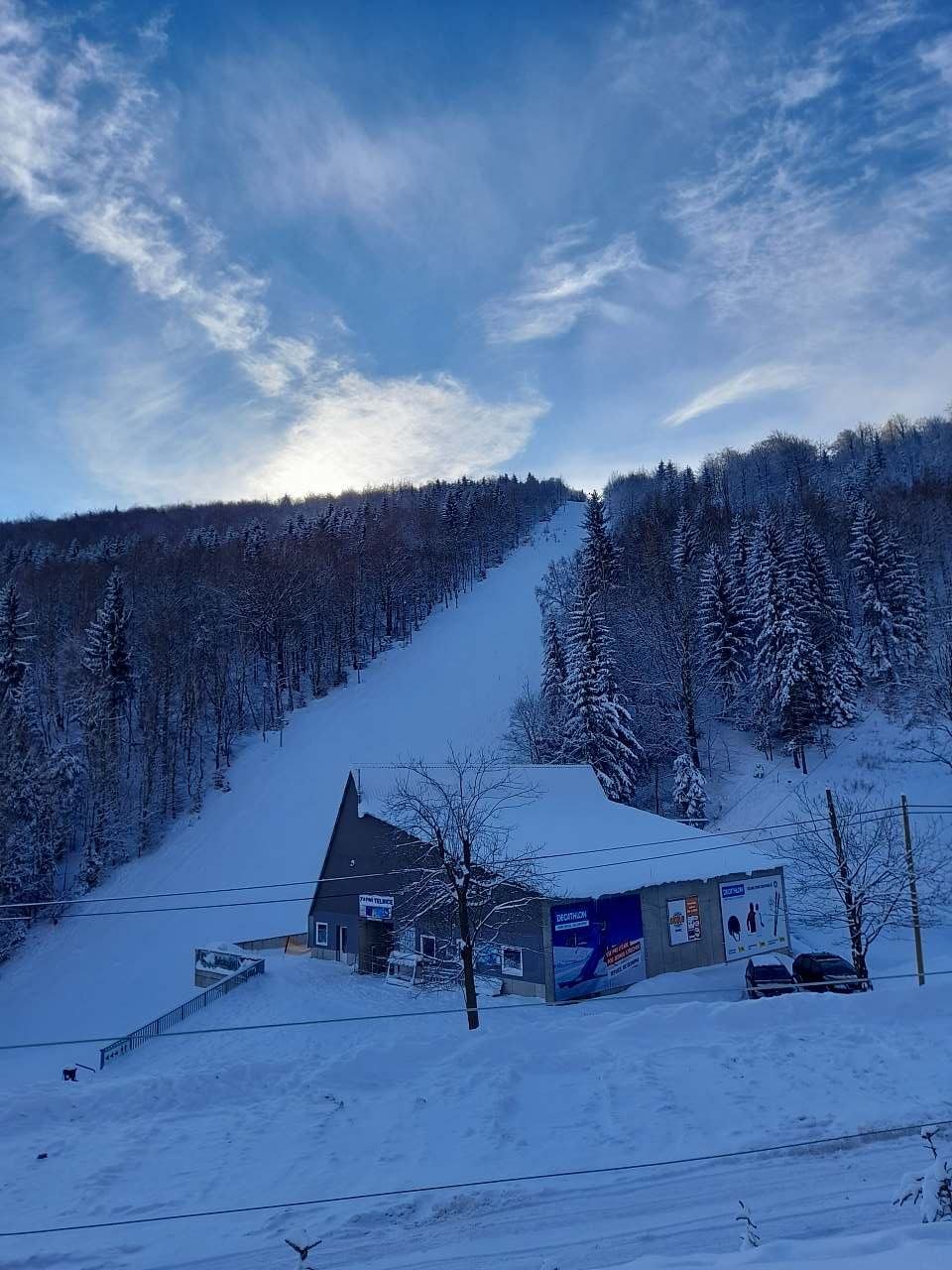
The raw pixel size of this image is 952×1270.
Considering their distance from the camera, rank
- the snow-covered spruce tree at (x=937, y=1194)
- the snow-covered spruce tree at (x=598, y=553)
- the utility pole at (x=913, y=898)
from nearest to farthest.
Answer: the snow-covered spruce tree at (x=937, y=1194) < the utility pole at (x=913, y=898) < the snow-covered spruce tree at (x=598, y=553)

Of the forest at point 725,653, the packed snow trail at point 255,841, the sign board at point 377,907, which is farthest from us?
the forest at point 725,653

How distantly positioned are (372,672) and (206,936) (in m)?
33.4

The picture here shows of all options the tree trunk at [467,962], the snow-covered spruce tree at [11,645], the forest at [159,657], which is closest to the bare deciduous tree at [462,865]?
the tree trunk at [467,962]

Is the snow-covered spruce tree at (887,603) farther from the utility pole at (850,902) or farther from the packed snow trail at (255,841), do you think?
the utility pole at (850,902)

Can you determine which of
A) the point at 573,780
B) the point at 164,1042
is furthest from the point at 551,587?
the point at 164,1042

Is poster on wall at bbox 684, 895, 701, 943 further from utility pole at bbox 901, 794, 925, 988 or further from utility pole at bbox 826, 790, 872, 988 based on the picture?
utility pole at bbox 901, 794, 925, 988

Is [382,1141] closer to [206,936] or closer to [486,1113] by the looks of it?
[486,1113]

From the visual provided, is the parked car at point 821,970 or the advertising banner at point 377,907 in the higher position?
the advertising banner at point 377,907

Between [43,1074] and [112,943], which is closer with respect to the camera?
[43,1074]

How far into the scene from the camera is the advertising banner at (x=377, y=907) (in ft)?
86.6

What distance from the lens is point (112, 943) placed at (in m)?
36.1

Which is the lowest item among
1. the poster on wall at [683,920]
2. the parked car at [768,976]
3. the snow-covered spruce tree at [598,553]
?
the parked car at [768,976]

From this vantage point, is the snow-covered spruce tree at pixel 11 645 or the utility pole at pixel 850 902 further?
the snow-covered spruce tree at pixel 11 645

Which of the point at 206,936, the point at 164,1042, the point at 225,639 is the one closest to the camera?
the point at 164,1042
